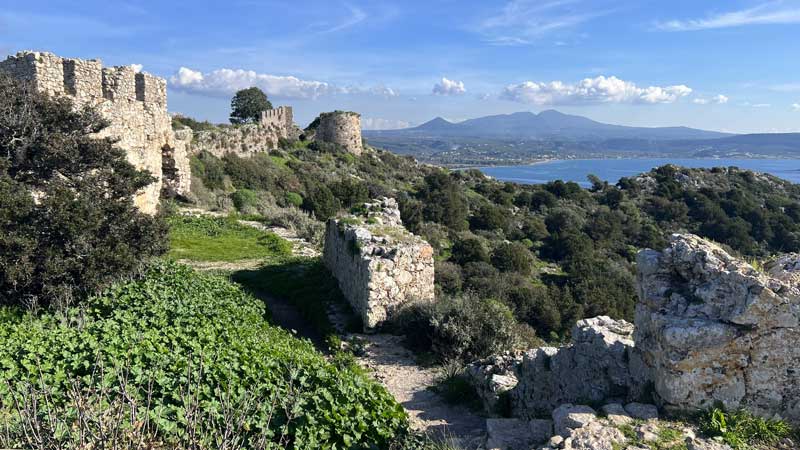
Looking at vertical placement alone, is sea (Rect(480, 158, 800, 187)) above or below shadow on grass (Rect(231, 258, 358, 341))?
above

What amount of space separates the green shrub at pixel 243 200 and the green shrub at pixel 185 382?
58.3 feet

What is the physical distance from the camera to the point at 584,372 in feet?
20.6

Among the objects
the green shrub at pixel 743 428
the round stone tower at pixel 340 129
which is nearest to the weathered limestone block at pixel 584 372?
the green shrub at pixel 743 428

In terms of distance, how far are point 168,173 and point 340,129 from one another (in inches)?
1193

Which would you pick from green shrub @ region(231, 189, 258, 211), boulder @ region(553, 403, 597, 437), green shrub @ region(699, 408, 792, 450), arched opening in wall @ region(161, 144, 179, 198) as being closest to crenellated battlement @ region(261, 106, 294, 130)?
green shrub @ region(231, 189, 258, 211)

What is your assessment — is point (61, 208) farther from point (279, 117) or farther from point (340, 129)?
point (340, 129)

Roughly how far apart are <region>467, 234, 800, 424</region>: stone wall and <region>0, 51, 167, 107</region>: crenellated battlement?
1336 cm

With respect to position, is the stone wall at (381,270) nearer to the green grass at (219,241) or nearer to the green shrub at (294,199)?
the green grass at (219,241)

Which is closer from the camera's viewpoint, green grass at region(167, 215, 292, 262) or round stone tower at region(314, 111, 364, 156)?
green grass at region(167, 215, 292, 262)

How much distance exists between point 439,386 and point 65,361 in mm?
4929

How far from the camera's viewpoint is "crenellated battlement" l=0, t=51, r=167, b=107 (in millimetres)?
13141

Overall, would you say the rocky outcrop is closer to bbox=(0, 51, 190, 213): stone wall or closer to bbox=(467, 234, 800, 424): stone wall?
bbox=(467, 234, 800, 424): stone wall

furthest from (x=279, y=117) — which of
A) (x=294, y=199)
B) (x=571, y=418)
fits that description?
(x=571, y=418)

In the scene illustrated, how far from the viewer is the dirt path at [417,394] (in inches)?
264
